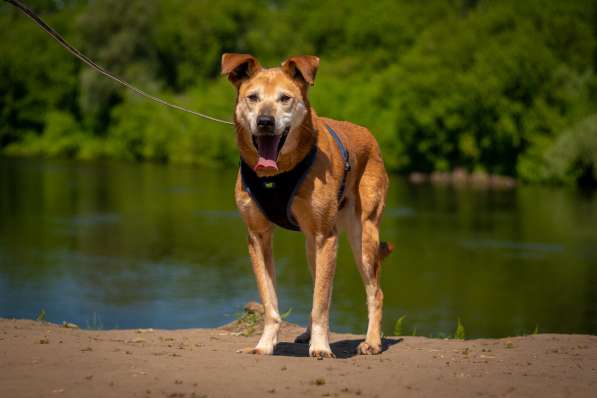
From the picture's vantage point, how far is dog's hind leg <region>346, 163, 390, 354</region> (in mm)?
9414

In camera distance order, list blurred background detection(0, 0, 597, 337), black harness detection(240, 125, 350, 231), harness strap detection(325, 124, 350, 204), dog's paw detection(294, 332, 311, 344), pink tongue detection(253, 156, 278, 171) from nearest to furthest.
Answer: pink tongue detection(253, 156, 278, 171) < black harness detection(240, 125, 350, 231) < harness strap detection(325, 124, 350, 204) < dog's paw detection(294, 332, 311, 344) < blurred background detection(0, 0, 597, 337)

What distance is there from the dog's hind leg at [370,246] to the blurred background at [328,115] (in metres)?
6.67

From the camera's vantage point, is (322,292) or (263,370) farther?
(322,292)

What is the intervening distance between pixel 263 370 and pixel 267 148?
1926 mm

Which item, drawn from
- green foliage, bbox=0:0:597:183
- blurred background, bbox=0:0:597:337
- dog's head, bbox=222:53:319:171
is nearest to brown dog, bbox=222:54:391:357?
dog's head, bbox=222:53:319:171

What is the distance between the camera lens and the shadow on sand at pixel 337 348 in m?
9.12

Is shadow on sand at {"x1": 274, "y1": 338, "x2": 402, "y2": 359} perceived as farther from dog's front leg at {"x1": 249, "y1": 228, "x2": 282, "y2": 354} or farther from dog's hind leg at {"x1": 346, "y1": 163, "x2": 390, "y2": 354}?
dog's front leg at {"x1": 249, "y1": 228, "x2": 282, "y2": 354}

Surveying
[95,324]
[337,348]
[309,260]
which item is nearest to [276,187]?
[309,260]

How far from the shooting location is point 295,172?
856 centimetres

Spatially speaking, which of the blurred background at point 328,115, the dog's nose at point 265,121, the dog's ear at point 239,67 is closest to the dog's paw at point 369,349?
the dog's nose at point 265,121

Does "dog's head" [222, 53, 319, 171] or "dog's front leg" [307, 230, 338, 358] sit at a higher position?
"dog's head" [222, 53, 319, 171]

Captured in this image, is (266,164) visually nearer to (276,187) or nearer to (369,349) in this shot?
(276,187)

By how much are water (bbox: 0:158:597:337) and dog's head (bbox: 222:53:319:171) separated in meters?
4.82

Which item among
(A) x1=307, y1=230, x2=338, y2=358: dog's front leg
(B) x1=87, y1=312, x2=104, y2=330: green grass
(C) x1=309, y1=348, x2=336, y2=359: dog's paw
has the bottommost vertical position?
(B) x1=87, y1=312, x2=104, y2=330: green grass
